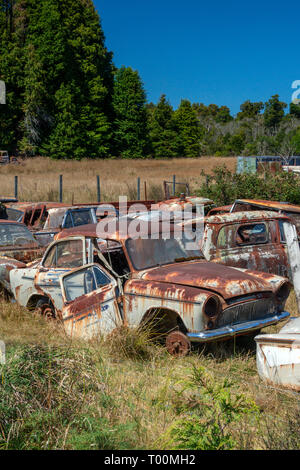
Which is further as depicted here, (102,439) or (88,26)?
(88,26)

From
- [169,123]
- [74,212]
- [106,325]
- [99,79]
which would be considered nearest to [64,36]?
[99,79]

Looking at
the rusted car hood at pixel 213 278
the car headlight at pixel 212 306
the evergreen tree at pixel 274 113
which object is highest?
the evergreen tree at pixel 274 113

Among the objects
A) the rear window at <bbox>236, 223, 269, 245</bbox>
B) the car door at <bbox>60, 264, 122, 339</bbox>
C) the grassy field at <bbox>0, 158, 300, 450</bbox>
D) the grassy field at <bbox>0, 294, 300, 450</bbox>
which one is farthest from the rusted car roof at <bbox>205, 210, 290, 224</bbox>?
the grassy field at <bbox>0, 294, 300, 450</bbox>

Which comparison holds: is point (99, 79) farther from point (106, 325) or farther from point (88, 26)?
point (106, 325)

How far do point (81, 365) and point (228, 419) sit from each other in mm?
1418

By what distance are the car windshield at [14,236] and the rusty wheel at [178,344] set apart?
16.3ft

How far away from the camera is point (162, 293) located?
590 centimetres

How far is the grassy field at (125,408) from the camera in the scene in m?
3.68

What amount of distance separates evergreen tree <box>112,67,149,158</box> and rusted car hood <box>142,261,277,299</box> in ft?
154

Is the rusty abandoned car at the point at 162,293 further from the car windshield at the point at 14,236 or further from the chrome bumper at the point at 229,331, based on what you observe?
the car windshield at the point at 14,236

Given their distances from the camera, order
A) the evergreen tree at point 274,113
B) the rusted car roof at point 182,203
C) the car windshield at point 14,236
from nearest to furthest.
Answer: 1. the car windshield at point 14,236
2. the rusted car roof at point 182,203
3. the evergreen tree at point 274,113

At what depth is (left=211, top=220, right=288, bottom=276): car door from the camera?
8281 mm

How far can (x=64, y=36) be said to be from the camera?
47406 mm

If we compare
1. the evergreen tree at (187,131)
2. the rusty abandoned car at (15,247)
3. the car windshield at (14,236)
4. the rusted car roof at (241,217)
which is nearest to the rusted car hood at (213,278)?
the rusted car roof at (241,217)
